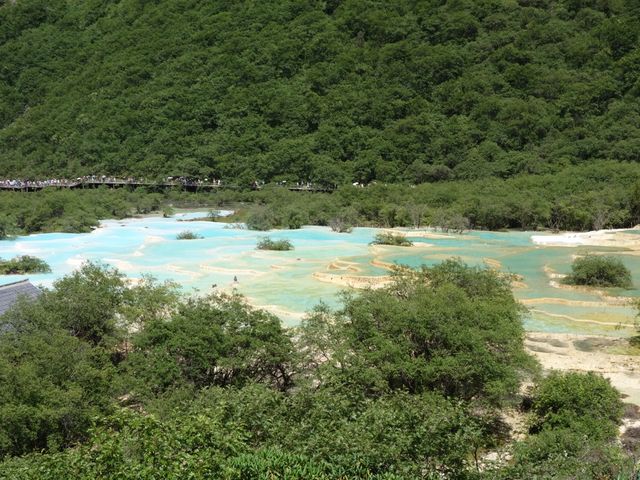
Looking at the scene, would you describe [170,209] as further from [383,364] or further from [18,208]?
[383,364]

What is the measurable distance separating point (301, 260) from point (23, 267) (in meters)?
12.1

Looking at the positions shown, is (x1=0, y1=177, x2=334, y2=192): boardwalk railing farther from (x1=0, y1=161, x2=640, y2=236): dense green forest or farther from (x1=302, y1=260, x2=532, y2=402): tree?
(x1=302, y1=260, x2=532, y2=402): tree

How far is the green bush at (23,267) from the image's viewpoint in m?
27.4

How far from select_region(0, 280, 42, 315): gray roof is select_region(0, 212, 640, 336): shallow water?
4.53m

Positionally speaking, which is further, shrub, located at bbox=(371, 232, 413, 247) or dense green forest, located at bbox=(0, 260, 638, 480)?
shrub, located at bbox=(371, 232, 413, 247)

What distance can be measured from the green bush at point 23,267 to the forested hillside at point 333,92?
4304 cm

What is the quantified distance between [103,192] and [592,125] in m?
51.0

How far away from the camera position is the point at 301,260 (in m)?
31.5

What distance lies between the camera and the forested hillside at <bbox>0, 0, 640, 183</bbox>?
7231 cm

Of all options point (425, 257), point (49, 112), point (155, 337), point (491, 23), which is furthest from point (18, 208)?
point (491, 23)

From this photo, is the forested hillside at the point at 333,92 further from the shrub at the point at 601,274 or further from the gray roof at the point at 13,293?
the gray roof at the point at 13,293

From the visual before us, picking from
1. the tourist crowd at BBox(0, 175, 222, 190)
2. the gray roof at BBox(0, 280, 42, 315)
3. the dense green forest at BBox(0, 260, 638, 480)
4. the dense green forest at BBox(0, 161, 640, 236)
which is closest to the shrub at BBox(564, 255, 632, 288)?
the dense green forest at BBox(0, 260, 638, 480)

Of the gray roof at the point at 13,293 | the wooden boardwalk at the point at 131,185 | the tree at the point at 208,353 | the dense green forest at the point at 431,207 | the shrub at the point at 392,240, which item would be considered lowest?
the tree at the point at 208,353

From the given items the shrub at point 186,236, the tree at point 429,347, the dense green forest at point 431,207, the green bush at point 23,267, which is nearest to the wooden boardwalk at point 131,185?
the dense green forest at point 431,207
